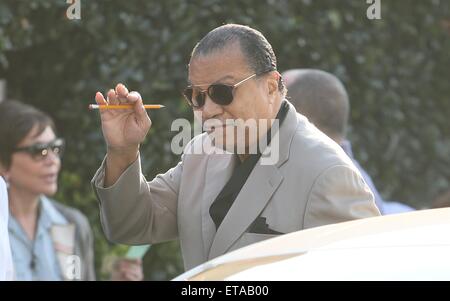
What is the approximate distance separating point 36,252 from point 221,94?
2.54m

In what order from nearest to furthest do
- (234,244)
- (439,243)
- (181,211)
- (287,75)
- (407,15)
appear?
(439,243)
(234,244)
(181,211)
(287,75)
(407,15)

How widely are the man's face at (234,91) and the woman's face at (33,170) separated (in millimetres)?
2483

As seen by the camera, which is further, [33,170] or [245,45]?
[33,170]

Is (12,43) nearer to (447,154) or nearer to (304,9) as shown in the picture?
(304,9)

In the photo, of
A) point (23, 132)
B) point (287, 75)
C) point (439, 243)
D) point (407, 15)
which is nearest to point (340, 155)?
point (439, 243)

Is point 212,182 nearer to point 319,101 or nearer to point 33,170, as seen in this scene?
point 319,101

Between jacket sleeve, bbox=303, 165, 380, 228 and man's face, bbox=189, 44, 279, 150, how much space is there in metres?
0.28

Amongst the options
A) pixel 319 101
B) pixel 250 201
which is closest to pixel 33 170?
pixel 319 101

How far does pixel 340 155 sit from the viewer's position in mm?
3396

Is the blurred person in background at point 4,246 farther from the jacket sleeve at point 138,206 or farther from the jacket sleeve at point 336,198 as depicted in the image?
the jacket sleeve at point 336,198

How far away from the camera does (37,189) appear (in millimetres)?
5844

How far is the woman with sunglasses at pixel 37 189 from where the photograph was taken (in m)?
5.78

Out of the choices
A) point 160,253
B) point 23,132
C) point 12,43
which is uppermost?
point 12,43

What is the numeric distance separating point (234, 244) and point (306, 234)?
0.82m
